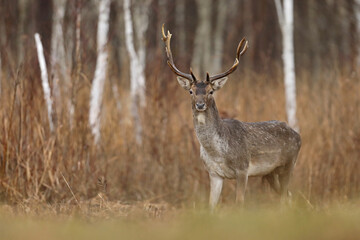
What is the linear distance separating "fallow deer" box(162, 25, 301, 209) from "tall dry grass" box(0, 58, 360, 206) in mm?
892

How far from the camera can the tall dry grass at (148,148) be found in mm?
7129

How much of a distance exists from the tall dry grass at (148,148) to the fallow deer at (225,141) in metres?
0.89

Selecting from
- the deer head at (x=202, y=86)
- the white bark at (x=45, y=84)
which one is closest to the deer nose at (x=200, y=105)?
the deer head at (x=202, y=86)

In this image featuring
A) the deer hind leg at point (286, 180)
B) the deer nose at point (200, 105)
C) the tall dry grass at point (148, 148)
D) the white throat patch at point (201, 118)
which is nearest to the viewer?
the deer nose at point (200, 105)

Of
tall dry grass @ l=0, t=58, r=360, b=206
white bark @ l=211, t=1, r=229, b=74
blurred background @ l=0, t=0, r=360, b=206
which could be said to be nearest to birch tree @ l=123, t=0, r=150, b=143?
blurred background @ l=0, t=0, r=360, b=206

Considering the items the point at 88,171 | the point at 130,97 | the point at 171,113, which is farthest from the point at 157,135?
the point at 130,97

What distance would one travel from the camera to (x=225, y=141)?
21.9 ft

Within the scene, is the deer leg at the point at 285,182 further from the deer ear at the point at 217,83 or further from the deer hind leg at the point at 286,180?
the deer ear at the point at 217,83

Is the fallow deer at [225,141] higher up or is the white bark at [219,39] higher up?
the white bark at [219,39]

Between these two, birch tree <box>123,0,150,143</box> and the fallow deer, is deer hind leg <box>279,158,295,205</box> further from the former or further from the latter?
birch tree <box>123,0,150,143</box>

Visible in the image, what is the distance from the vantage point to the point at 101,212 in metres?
6.18

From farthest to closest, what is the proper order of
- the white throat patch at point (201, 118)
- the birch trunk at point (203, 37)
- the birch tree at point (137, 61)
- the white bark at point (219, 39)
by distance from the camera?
the white bark at point (219, 39)
the birch trunk at point (203, 37)
the birch tree at point (137, 61)
the white throat patch at point (201, 118)

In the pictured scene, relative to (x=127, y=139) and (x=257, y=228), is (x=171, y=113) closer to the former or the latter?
(x=127, y=139)

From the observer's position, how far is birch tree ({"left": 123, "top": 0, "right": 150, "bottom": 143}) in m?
9.95
